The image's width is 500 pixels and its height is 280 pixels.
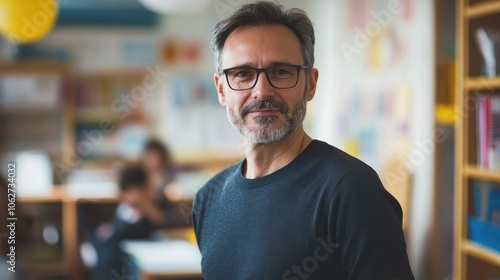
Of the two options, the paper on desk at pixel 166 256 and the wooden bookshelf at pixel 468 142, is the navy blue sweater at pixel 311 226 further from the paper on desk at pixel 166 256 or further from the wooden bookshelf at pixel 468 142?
the wooden bookshelf at pixel 468 142

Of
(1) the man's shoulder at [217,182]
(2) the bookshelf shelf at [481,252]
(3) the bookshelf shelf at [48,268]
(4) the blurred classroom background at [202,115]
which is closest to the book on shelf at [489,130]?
(4) the blurred classroom background at [202,115]

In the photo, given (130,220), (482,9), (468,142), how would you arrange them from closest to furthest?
1. (482,9)
2. (468,142)
3. (130,220)

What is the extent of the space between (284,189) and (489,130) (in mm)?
1726

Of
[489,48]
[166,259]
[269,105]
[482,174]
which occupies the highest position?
[489,48]

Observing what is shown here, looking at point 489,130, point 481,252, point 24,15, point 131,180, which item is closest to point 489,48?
point 489,130

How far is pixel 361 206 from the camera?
114 cm

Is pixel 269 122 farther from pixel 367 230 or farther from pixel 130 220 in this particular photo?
pixel 130 220

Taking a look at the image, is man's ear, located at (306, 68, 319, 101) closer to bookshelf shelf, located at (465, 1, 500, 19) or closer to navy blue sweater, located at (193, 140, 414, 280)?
navy blue sweater, located at (193, 140, 414, 280)

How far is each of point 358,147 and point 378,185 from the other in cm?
372

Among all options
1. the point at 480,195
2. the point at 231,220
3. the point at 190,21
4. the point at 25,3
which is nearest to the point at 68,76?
the point at 190,21

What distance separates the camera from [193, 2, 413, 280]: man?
3.75 ft

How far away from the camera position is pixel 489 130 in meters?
2.73

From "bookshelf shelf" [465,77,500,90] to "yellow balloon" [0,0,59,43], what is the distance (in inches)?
76.9

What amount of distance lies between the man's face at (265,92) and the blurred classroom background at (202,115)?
1.55 m
